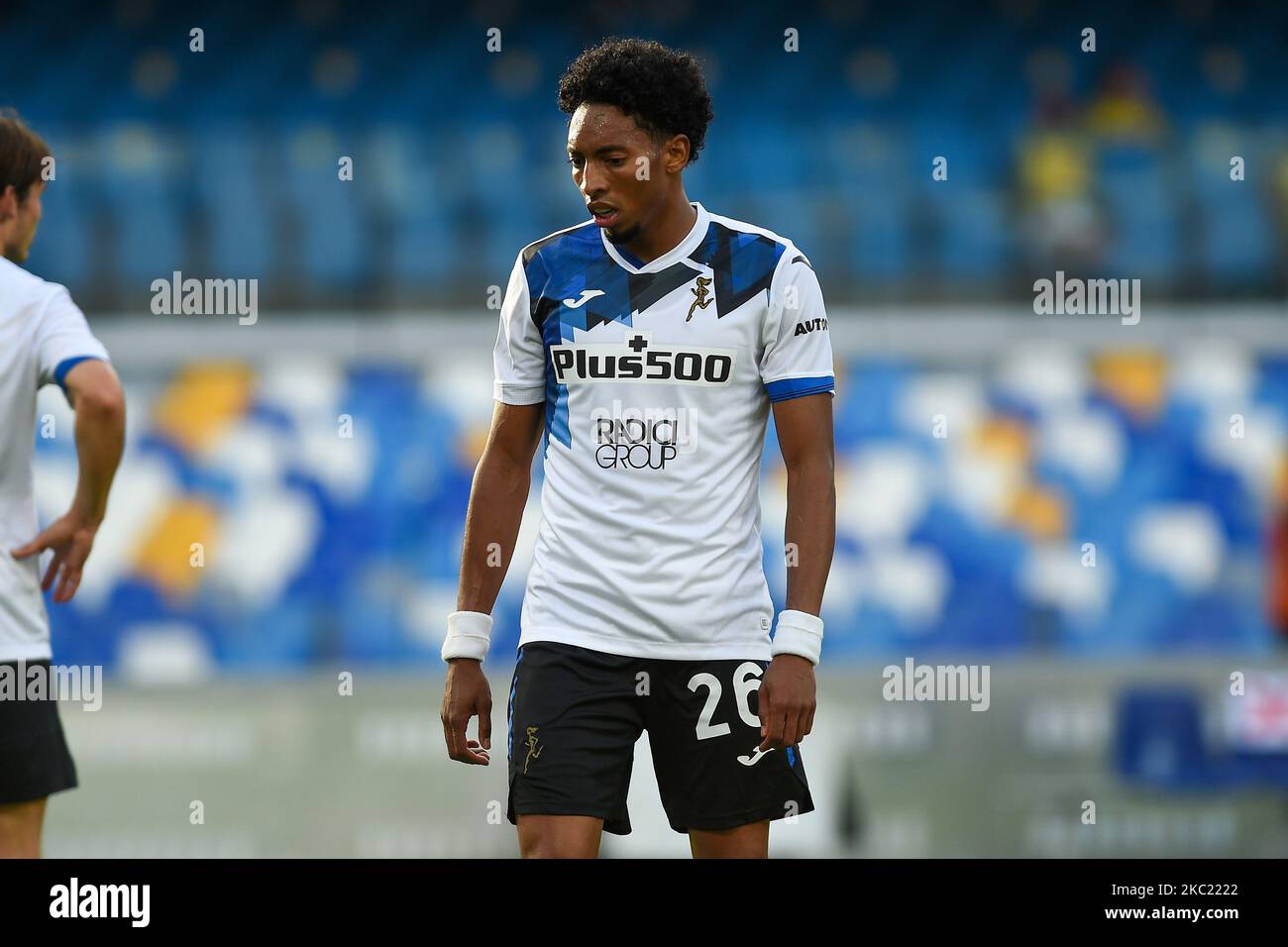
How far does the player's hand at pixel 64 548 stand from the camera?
125 inches

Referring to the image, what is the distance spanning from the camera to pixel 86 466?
3168 mm

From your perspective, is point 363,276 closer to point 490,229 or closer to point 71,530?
point 490,229

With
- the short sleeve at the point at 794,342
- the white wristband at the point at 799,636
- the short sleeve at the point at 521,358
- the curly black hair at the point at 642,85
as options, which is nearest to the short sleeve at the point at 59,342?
the short sleeve at the point at 521,358

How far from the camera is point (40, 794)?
10.4 feet

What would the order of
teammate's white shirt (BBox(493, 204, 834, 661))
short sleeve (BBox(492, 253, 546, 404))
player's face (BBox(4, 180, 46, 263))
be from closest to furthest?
teammate's white shirt (BBox(493, 204, 834, 661)), short sleeve (BBox(492, 253, 546, 404)), player's face (BBox(4, 180, 46, 263))

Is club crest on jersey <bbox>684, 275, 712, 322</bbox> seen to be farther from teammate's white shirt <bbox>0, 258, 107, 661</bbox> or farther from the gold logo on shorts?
teammate's white shirt <bbox>0, 258, 107, 661</bbox>

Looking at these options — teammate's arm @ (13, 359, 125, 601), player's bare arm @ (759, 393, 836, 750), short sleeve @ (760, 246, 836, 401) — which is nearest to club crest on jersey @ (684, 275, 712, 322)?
short sleeve @ (760, 246, 836, 401)

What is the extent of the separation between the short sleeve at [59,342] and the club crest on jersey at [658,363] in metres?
0.97

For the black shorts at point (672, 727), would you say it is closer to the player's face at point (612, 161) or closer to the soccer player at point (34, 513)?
the player's face at point (612, 161)

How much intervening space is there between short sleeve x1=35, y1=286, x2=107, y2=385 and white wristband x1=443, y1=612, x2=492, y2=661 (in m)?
0.86

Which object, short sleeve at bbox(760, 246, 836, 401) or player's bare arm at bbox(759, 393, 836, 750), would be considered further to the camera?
short sleeve at bbox(760, 246, 836, 401)

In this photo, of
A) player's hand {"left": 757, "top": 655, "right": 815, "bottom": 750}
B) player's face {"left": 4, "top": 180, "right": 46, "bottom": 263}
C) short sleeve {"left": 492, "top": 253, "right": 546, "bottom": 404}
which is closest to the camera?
player's hand {"left": 757, "top": 655, "right": 815, "bottom": 750}

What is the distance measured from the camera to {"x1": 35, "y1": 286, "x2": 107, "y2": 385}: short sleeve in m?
3.19

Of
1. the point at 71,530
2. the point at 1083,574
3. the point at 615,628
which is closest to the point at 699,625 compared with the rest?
the point at 615,628
